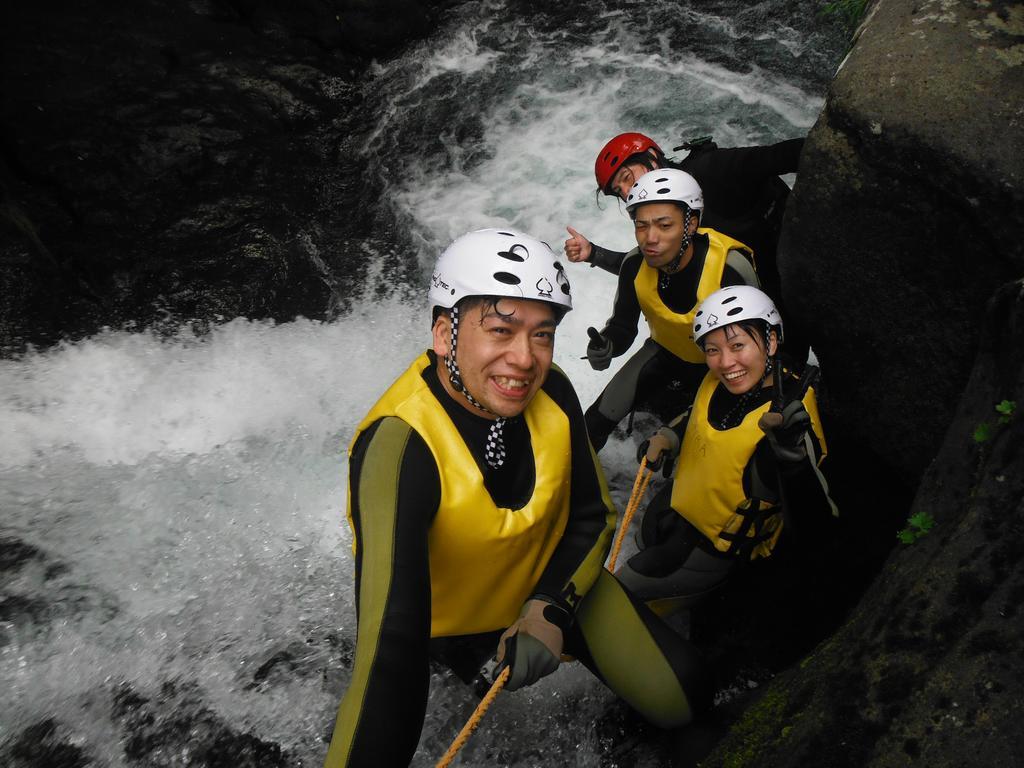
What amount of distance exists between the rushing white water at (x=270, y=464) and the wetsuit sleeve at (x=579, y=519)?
1143mm

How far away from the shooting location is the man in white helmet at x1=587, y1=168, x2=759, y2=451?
415cm

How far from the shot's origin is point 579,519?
126 inches

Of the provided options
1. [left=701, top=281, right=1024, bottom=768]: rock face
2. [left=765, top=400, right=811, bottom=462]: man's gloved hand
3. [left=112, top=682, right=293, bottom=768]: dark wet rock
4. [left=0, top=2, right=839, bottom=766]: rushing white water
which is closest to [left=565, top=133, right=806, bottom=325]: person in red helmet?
[left=0, top=2, right=839, bottom=766]: rushing white water

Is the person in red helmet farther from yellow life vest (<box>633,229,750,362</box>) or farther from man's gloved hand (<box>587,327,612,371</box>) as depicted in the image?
man's gloved hand (<box>587,327,612,371</box>)

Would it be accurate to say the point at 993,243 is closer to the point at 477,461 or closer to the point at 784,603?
the point at 784,603

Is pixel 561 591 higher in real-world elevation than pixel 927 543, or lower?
lower

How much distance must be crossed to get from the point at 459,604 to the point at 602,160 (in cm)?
349

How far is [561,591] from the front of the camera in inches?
114

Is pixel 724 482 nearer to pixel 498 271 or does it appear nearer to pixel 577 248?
pixel 498 271

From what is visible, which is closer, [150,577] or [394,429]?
[394,429]

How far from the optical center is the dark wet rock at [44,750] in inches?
135

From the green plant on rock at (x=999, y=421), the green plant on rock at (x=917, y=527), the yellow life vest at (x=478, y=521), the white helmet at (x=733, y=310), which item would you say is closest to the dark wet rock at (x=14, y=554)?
the yellow life vest at (x=478, y=521)

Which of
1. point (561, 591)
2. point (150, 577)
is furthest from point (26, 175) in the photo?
point (561, 591)

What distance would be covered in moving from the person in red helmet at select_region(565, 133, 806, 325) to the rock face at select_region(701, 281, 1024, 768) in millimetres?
2272
